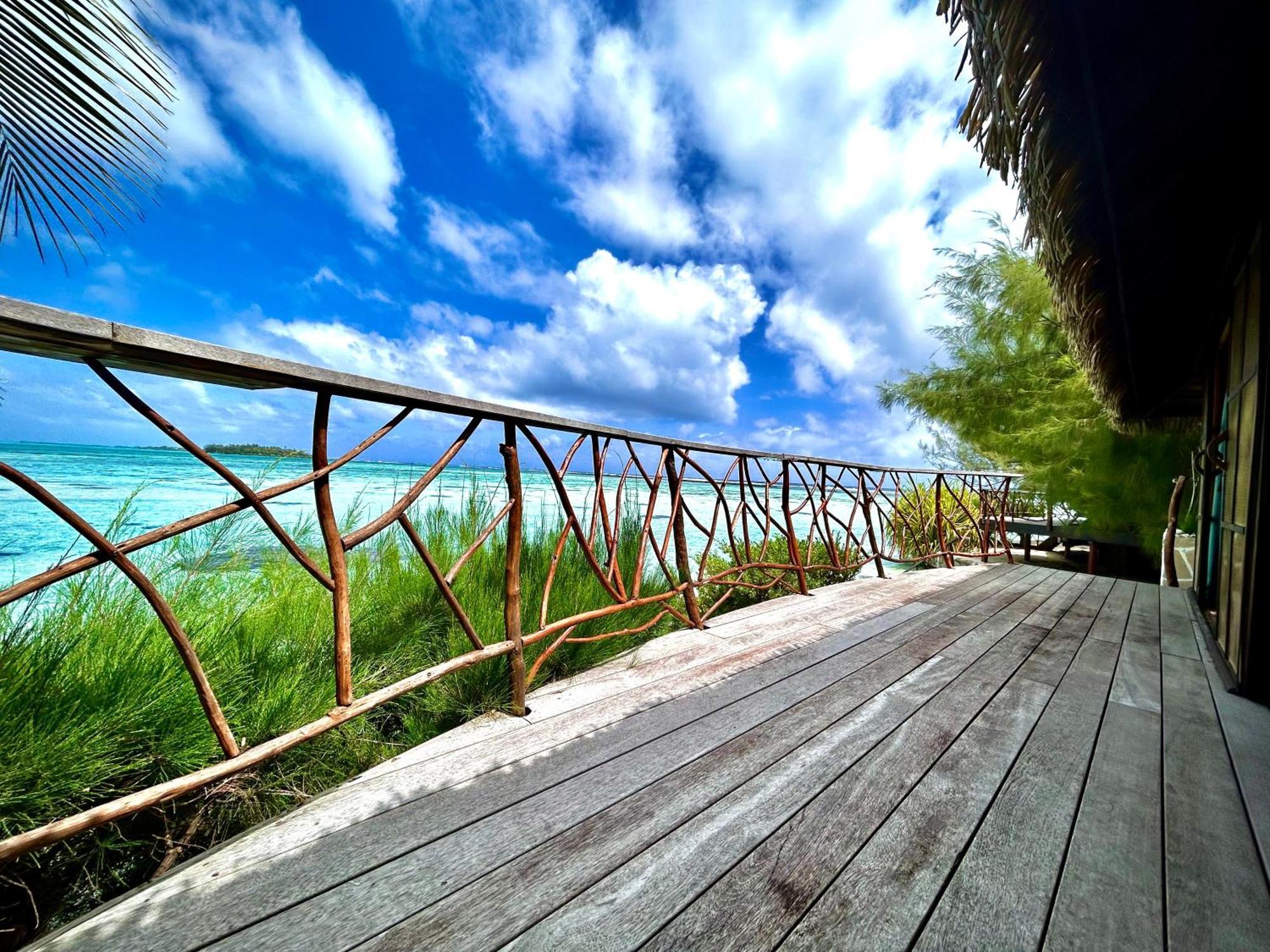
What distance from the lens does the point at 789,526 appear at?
10.0ft

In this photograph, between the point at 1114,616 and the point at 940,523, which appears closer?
the point at 1114,616

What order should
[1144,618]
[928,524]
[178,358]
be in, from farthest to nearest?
[928,524] < [1144,618] < [178,358]

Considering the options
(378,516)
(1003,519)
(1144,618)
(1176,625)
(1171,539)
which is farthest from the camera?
(1003,519)

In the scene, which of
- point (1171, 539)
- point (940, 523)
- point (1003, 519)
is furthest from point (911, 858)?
point (1003, 519)

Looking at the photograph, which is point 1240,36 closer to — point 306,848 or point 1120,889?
point 1120,889

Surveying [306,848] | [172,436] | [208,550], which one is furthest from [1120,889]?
[208,550]

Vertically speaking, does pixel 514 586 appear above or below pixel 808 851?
above

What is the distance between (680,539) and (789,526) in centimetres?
104

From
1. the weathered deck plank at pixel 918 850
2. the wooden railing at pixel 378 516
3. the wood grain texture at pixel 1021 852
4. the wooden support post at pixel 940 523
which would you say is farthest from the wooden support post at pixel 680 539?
the wooden support post at pixel 940 523

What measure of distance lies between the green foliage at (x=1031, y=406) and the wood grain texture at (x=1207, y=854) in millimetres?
5351

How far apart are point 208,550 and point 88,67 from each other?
1.54 meters

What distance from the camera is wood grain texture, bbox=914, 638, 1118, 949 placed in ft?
2.43

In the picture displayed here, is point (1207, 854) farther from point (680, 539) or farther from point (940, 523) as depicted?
point (940, 523)

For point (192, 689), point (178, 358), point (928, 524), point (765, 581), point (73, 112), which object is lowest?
point (765, 581)
